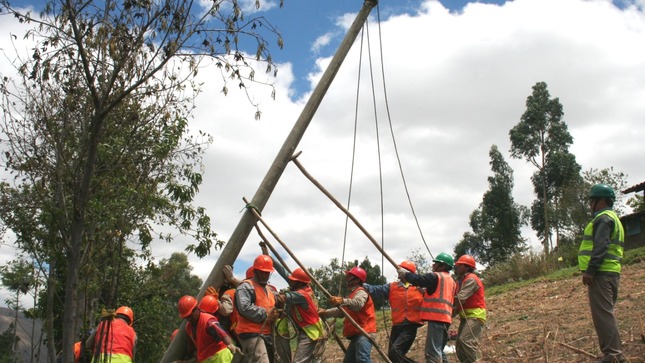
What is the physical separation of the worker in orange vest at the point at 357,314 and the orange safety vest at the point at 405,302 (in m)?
0.31

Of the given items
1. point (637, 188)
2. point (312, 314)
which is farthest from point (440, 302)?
point (637, 188)

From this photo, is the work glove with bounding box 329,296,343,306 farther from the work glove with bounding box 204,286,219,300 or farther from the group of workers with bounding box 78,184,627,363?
the work glove with bounding box 204,286,219,300

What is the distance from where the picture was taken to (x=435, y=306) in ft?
24.4

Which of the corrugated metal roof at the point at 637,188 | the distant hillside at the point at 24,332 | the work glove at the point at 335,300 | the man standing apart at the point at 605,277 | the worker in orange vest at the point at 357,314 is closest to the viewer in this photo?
the man standing apart at the point at 605,277

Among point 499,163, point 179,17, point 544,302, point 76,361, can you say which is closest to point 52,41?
point 179,17

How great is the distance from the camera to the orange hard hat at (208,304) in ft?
24.4

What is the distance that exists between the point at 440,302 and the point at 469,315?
72 cm

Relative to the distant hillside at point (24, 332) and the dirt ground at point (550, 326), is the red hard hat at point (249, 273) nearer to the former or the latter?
the dirt ground at point (550, 326)

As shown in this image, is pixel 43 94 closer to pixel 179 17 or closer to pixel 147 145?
pixel 147 145

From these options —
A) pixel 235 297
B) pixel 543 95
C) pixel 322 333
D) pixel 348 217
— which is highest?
pixel 543 95

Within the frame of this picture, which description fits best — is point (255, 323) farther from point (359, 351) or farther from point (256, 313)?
point (359, 351)

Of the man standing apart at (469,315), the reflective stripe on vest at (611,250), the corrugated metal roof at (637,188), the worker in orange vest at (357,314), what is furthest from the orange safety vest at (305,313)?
the corrugated metal roof at (637,188)

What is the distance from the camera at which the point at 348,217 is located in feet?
26.3

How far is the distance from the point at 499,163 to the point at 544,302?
25487 mm
